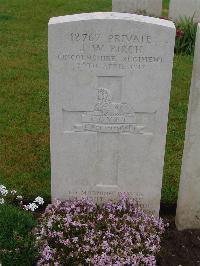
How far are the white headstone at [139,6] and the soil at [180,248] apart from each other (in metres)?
7.09

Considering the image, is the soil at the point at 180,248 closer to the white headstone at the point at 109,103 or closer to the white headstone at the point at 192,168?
the white headstone at the point at 192,168

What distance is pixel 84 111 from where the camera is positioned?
431 centimetres

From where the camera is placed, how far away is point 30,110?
7121mm

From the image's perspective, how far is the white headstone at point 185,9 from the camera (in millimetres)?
10695

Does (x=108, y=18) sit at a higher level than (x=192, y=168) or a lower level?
higher

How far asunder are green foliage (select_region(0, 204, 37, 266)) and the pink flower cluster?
12cm

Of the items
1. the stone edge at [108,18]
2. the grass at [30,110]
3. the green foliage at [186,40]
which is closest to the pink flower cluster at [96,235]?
the grass at [30,110]

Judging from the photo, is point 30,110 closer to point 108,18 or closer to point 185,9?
point 108,18

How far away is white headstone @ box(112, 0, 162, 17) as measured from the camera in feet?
36.2

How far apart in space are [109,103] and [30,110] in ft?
9.92

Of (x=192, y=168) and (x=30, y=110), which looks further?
(x=30, y=110)

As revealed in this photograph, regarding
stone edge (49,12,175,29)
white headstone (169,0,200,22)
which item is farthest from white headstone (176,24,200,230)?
white headstone (169,0,200,22)

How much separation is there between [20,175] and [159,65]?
7.15 ft

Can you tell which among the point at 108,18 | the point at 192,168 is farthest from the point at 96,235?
the point at 108,18
